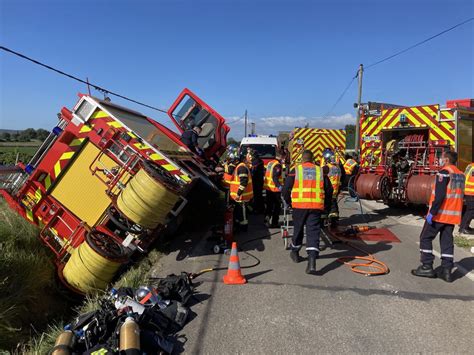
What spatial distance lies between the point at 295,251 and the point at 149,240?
82.3 inches

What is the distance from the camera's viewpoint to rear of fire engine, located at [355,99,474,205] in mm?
8625

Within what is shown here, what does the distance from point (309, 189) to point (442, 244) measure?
187cm

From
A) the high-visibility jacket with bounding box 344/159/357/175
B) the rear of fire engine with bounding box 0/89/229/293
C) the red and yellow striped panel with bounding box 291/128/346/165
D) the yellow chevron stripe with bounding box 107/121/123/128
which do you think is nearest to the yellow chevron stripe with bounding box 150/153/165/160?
the rear of fire engine with bounding box 0/89/229/293

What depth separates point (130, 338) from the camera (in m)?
2.93

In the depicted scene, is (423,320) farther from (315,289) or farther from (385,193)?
(385,193)

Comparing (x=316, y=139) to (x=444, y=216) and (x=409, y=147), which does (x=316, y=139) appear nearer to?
(x=409, y=147)

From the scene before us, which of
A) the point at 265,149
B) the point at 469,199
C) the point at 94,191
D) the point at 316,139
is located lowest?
the point at 94,191

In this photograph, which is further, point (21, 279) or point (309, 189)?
point (309, 189)

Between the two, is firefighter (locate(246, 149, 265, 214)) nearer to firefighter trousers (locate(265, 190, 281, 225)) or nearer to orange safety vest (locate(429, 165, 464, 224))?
firefighter trousers (locate(265, 190, 281, 225))

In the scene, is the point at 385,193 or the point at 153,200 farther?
the point at 385,193

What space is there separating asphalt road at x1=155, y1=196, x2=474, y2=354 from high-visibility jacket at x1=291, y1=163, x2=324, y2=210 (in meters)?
0.89

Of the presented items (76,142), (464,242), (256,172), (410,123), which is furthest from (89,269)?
(410,123)

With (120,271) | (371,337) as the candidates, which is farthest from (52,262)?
(371,337)

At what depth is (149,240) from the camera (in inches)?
210
